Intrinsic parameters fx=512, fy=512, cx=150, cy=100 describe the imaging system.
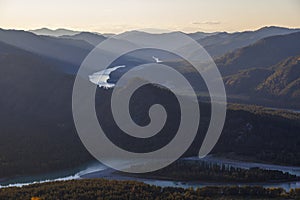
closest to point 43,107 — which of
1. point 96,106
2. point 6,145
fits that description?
point 96,106

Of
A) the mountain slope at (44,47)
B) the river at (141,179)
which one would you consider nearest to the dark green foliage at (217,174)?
the river at (141,179)

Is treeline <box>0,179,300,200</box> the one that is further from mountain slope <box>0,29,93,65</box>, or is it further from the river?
mountain slope <box>0,29,93,65</box>

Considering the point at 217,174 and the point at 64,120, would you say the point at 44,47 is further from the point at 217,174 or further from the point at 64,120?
the point at 217,174

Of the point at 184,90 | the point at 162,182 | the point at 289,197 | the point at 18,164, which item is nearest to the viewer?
the point at 289,197

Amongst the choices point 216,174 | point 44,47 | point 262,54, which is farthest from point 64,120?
point 262,54

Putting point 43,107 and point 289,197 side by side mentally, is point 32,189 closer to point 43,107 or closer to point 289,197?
point 289,197

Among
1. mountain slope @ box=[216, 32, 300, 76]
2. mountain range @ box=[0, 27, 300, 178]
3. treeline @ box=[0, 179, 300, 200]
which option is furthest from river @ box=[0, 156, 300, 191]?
mountain slope @ box=[216, 32, 300, 76]
